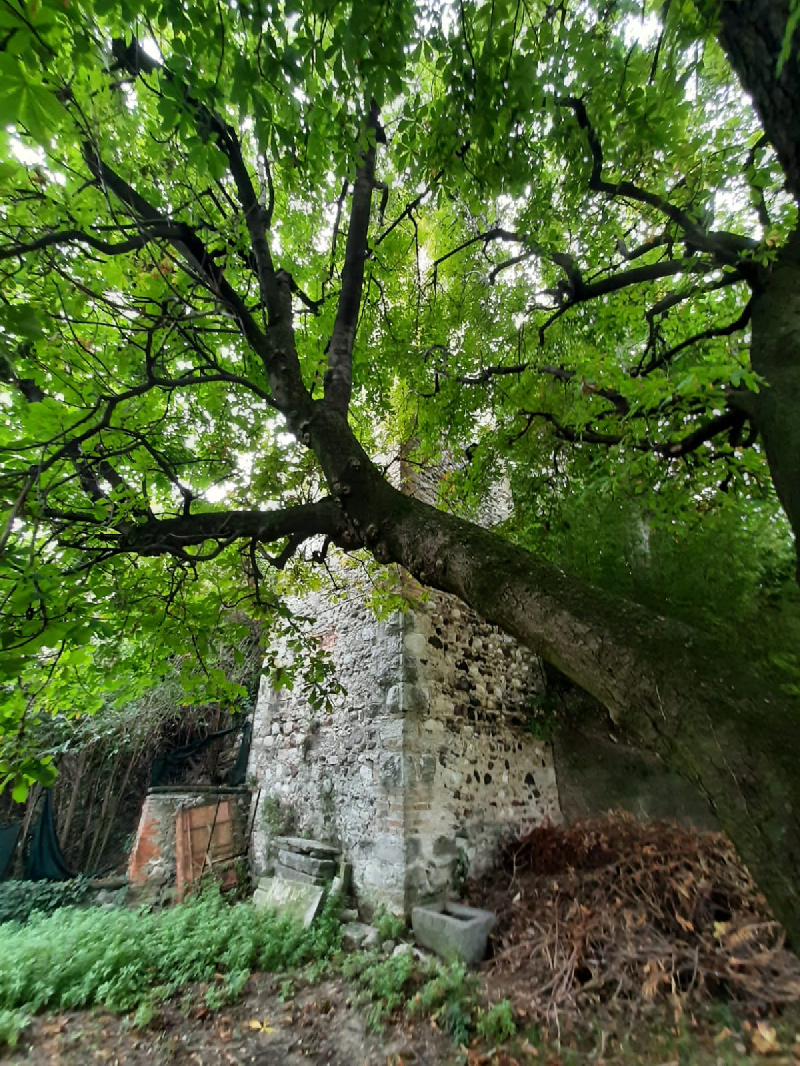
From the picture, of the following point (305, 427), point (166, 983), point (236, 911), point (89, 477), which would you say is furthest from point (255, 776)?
point (305, 427)

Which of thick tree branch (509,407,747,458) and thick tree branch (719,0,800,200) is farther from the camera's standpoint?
thick tree branch (509,407,747,458)

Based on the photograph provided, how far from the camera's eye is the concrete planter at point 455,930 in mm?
3646

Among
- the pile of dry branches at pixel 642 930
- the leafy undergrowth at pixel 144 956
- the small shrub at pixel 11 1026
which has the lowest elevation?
the small shrub at pixel 11 1026

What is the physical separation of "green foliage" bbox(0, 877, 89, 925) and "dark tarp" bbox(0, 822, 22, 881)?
1.52ft

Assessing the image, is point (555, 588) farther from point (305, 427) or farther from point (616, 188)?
point (616, 188)

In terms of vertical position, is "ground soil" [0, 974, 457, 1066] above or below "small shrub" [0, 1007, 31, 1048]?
below

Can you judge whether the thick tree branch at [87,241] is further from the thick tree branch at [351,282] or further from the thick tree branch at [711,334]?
the thick tree branch at [711,334]

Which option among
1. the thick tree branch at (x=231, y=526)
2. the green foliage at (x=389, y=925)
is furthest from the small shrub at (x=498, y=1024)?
the thick tree branch at (x=231, y=526)

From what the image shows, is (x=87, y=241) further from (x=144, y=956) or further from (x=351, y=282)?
(x=144, y=956)

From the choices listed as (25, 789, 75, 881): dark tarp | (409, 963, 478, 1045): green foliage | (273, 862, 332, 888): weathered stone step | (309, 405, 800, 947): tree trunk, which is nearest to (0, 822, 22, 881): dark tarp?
(25, 789, 75, 881): dark tarp

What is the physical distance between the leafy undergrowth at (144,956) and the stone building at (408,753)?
81 centimetres

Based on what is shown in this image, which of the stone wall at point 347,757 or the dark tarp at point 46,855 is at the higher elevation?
the stone wall at point 347,757

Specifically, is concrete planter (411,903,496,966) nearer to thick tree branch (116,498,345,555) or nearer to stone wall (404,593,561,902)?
stone wall (404,593,561,902)

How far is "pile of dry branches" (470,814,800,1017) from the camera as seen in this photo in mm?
2717
